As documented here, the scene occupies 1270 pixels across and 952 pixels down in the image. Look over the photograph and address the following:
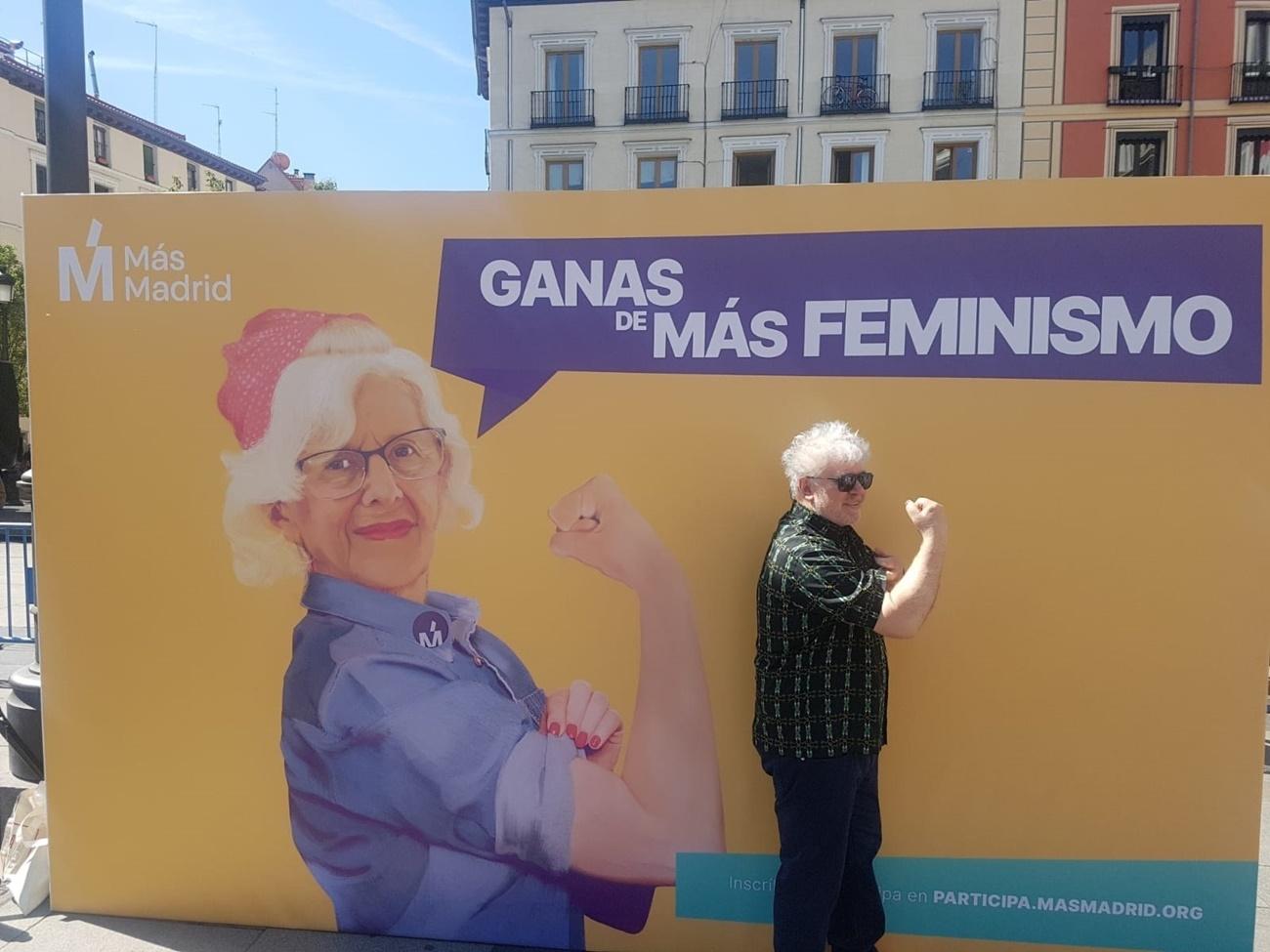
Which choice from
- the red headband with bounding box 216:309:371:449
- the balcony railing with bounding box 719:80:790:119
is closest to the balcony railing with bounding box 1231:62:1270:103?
the balcony railing with bounding box 719:80:790:119

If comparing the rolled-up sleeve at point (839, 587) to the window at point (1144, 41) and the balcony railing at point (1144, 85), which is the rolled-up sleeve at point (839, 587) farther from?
the window at point (1144, 41)

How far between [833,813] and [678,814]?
0.60 metres

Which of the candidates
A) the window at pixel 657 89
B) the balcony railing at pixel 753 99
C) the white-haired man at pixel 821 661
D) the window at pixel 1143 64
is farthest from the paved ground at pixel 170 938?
the window at pixel 1143 64

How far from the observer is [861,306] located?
8.45ft

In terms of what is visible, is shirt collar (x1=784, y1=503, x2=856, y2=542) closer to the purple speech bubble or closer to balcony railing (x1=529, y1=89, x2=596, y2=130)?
the purple speech bubble

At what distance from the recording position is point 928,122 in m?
22.8

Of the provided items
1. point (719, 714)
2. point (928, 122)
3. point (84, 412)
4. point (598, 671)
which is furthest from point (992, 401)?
point (928, 122)

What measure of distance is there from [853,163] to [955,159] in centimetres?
267

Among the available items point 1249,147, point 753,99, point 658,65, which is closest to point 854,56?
point 753,99

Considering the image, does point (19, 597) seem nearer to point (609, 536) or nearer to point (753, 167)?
point (609, 536)

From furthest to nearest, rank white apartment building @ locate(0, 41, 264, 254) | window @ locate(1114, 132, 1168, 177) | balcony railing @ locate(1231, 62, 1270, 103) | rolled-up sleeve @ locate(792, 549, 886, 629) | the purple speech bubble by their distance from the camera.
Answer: white apartment building @ locate(0, 41, 264, 254) → window @ locate(1114, 132, 1168, 177) → balcony railing @ locate(1231, 62, 1270, 103) → the purple speech bubble → rolled-up sleeve @ locate(792, 549, 886, 629)

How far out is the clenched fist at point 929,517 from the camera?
7.59 ft

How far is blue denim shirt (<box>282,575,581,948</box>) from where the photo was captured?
9.07ft

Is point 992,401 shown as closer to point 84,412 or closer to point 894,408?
point 894,408
